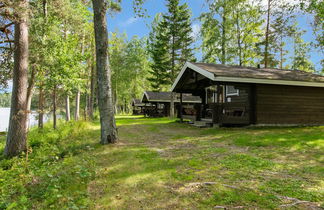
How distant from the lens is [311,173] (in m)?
3.34

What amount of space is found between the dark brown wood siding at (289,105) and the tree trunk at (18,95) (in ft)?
32.7

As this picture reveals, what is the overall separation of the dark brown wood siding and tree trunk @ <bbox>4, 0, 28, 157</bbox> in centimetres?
997

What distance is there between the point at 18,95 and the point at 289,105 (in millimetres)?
11969

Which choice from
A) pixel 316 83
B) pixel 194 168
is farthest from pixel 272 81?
pixel 194 168

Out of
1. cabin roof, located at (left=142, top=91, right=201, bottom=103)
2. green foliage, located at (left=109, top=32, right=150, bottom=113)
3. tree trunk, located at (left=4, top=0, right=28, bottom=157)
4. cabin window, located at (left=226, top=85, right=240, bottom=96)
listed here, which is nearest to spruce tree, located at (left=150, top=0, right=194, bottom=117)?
cabin roof, located at (left=142, top=91, right=201, bottom=103)

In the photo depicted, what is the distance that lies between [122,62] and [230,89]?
27.0m

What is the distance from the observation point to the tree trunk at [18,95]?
6332 millimetres

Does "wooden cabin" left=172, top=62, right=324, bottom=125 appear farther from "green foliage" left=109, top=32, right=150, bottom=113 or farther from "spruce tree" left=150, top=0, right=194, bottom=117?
"green foliage" left=109, top=32, right=150, bottom=113

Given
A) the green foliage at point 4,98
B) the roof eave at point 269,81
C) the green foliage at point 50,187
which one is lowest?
the green foliage at point 50,187

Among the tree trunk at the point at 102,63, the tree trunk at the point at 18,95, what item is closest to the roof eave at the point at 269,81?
the tree trunk at the point at 102,63

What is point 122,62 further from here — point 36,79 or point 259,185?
point 259,185

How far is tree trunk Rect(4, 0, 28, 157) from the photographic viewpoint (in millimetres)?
6332

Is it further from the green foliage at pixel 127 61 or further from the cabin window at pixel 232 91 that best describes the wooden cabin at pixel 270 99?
the green foliage at pixel 127 61

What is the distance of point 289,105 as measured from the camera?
31.8ft
